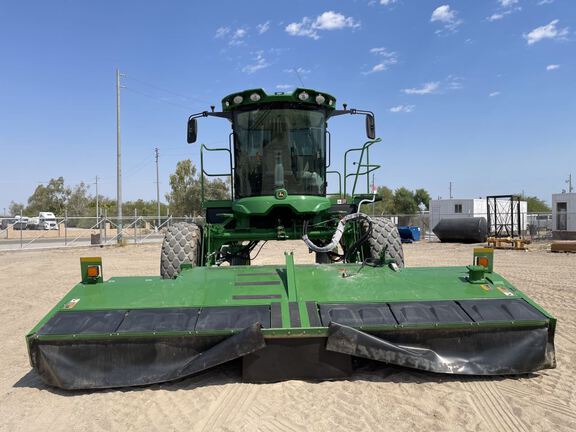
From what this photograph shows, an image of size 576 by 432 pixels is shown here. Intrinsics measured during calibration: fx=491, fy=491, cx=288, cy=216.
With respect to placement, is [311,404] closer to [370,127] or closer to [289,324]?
[289,324]

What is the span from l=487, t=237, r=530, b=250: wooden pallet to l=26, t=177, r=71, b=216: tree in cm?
5007

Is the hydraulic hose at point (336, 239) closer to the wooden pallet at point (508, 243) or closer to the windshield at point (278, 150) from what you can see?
the windshield at point (278, 150)

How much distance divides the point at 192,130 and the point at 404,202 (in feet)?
197

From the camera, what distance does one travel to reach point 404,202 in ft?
212

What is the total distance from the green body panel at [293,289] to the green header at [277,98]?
103 inches

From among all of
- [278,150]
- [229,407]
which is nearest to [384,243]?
[278,150]

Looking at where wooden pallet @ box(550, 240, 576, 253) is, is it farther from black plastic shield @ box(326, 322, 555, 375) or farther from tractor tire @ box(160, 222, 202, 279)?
tractor tire @ box(160, 222, 202, 279)

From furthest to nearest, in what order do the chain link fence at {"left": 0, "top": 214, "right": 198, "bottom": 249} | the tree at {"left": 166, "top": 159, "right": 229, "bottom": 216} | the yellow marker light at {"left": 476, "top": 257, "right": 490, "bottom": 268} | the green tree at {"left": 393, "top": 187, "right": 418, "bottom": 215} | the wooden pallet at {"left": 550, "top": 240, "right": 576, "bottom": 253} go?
the green tree at {"left": 393, "top": 187, "right": 418, "bottom": 215}
the tree at {"left": 166, "top": 159, "right": 229, "bottom": 216}
the chain link fence at {"left": 0, "top": 214, "right": 198, "bottom": 249}
the wooden pallet at {"left": 550, "top": 240, "right": 576, "bottom": 253}
the yellow marker light at {"left": 476, "top": 257, "right": 490, "bottom": 268}

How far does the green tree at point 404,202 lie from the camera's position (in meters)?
64.1

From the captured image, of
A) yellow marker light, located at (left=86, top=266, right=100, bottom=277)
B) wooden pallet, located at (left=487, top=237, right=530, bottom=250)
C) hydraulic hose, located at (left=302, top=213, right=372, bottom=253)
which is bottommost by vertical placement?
wooden pallet, located at (left=487, top=237, right=530, bottom=250)

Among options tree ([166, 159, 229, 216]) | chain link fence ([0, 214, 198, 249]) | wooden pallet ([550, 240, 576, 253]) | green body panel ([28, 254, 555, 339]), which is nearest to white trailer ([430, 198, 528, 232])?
wooden pallet ([550, 240, 576, 253])

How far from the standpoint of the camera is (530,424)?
3184 millimetres

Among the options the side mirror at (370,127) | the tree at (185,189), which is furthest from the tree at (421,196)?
the side mirror at (370,127)

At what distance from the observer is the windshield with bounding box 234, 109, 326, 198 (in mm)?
6609
